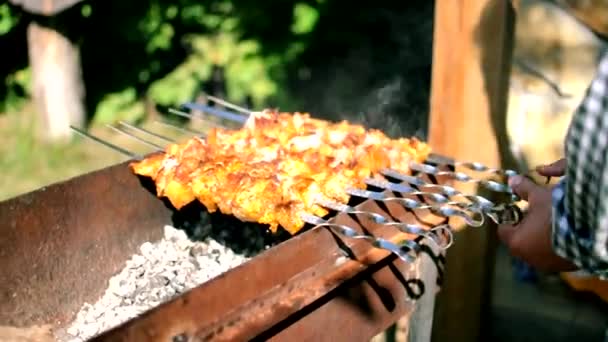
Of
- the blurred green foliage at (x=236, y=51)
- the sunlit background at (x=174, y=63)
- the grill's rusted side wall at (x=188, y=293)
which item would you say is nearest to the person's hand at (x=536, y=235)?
the grill's rusted side wall at (x=188, y=293)

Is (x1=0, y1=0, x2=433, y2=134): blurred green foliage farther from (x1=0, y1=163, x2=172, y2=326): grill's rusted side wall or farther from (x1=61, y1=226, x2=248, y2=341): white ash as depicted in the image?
(x1=0, y1=163, x2=172, y2=326): grill's rusted side wall

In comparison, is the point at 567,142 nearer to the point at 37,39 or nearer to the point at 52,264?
the point at 52,264

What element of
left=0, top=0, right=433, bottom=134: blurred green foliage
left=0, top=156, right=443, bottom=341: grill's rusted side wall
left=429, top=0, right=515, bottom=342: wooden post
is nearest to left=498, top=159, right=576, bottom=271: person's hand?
left=0, top=156, right=443, bottom=341: grill's rusted side wall

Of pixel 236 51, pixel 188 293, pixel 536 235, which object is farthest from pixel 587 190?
pixel 236 51

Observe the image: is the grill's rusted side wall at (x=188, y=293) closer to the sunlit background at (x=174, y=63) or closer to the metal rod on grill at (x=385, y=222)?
the metal rod on grill at (x=385, y=222)

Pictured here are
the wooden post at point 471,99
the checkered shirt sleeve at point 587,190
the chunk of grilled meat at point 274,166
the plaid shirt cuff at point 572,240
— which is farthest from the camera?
the wooden post at point 471,99

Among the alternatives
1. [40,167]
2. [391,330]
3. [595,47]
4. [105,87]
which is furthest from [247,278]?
[105,87]

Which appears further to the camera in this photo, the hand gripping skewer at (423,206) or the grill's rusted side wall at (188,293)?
the hand gripping skewer at (423,206)
